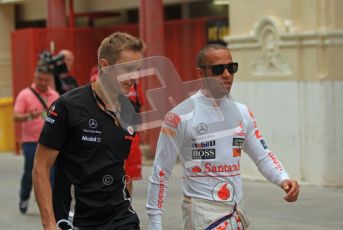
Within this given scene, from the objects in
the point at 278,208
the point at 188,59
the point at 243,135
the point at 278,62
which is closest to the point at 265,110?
the point at 278,62

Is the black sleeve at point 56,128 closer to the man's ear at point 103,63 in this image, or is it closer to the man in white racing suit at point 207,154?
the man's ear at point 103,63

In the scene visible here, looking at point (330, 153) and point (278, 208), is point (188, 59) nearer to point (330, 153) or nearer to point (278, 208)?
point (330, 153)

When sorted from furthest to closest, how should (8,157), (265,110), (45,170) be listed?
(8,157) < (265,110) < (45,170)

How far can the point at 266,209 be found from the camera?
395 inches

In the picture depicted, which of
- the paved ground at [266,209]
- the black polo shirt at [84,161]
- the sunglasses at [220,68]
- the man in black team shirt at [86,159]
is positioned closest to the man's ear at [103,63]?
the man in black team shirt at [86,159]

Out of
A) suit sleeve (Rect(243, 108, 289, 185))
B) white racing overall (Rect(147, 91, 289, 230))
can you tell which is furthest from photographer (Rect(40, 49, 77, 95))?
white racing overall (Rect(147, 91, 289, 230))

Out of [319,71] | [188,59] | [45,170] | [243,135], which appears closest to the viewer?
[45,170]

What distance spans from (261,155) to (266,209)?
17.7 feet

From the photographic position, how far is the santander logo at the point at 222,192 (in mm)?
4441

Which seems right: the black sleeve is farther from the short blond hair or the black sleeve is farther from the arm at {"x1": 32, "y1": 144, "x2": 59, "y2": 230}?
the short blond hair

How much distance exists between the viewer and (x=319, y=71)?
445 inches

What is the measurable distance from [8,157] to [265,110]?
784cm

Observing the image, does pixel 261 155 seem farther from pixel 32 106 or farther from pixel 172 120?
pixel 32 106

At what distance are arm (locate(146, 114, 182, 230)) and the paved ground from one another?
4.42m
